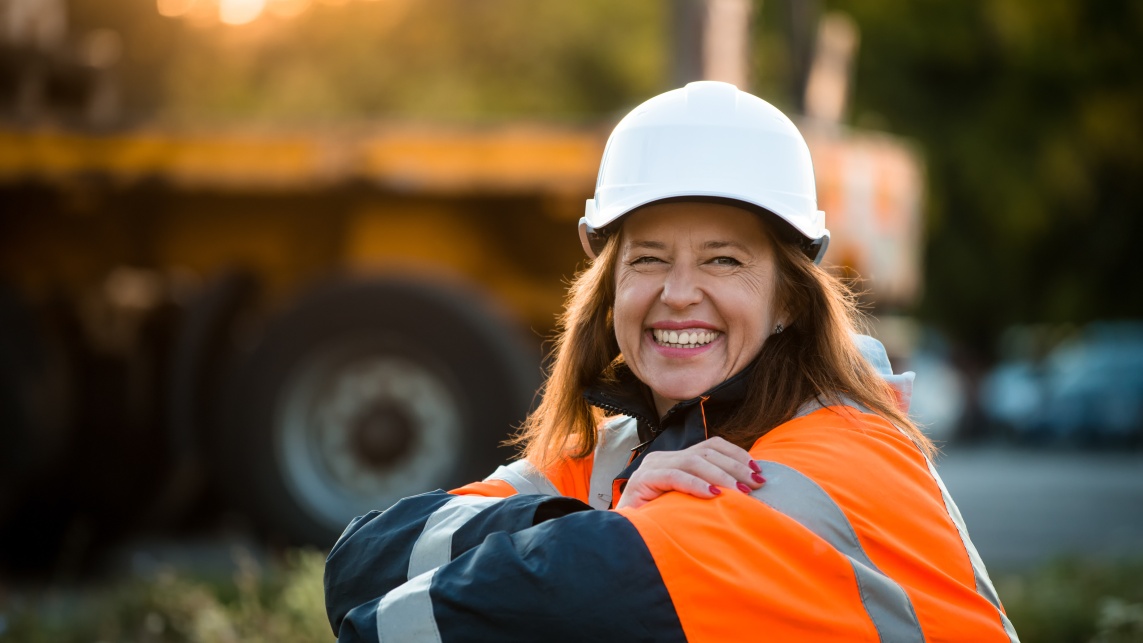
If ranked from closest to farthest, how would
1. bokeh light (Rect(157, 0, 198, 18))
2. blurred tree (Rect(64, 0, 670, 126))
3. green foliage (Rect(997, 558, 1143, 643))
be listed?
green foliage (Rect(997, 558, 1143, 643)), bokeh light (Rect(157, 0, 198, 18)), blurred tree (Rect(64, 0, 670, 126))

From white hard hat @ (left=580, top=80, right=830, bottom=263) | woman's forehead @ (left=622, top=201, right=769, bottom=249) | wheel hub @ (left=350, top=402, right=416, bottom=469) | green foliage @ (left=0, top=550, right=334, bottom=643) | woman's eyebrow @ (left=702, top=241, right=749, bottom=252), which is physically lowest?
green foliage @ (left=0, top=550, right=334, bottom=643)

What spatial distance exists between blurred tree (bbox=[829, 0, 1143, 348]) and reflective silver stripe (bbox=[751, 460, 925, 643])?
14.1m

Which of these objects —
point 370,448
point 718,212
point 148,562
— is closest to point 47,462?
point 148,562

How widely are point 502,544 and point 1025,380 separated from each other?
21.2m

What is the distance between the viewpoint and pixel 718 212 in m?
2.55

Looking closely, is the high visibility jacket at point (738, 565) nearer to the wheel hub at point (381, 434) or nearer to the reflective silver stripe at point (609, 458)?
the reflective silver stripe at point (609, 458)

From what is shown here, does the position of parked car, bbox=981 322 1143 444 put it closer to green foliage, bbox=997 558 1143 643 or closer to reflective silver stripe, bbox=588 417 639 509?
green foliage, bbox=997 558 1143 643

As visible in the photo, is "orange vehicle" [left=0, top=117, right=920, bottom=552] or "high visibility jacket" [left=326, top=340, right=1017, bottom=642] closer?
"high visibility jacket" [left=326, top=340, right=1017, bottom=642]

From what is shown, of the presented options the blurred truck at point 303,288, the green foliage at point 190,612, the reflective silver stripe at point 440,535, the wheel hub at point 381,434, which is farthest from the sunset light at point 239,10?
the reflective silver stripe at point 440,535

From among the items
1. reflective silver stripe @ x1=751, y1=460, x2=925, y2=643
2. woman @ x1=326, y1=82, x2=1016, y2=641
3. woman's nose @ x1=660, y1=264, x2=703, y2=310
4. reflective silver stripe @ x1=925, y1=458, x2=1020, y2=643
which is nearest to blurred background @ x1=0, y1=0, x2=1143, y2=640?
woman @ x1=326, y1=82, x2=1016, y2=641

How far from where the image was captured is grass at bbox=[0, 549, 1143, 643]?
4605 millimetres

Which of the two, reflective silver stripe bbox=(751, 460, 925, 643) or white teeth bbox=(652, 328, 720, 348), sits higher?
white teeth bbox=(652, 328, 720, 348)

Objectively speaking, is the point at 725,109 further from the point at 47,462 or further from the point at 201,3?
the point at 201,3

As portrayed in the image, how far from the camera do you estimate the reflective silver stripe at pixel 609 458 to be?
2.74 meters
